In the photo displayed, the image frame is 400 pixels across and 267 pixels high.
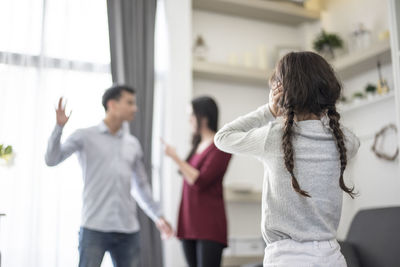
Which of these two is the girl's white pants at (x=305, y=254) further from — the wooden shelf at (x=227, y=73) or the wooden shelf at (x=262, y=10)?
the wooden shelf at (x=262, y=10)

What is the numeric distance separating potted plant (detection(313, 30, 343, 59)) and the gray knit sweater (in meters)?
2.64

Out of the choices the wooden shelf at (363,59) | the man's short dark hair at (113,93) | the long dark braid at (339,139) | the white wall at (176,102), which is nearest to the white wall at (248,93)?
the white wall at (176,102)

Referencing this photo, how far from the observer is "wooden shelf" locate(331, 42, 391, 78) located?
3.28m

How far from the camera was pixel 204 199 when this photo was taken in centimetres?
268

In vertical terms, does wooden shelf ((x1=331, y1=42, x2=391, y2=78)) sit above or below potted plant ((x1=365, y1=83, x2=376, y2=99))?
above

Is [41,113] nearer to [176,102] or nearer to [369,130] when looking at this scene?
[176,102]

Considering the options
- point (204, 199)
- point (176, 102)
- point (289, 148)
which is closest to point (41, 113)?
point (176, 102)

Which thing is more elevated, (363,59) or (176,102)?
(363,59)

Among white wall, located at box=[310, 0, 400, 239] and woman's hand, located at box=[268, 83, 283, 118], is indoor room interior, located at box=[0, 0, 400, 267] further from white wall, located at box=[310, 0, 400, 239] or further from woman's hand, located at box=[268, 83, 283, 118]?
woman's hand, located at box=[268, 83, 283, 118]

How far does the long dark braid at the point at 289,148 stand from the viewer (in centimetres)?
130

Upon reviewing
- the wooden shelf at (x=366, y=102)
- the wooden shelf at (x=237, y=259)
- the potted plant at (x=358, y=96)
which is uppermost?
the potted plant at (x=358, y=96)

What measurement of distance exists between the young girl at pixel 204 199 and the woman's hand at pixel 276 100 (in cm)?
122

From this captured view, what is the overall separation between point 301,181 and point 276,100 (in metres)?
0.29

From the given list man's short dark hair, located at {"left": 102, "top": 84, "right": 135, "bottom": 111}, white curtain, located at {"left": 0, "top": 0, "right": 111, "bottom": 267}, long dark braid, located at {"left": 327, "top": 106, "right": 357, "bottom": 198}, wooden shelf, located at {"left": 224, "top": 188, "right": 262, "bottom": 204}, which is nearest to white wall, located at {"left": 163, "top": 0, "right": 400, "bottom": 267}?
wooden shelf, located at {"left": 224, "top": 188, "right": 262, "bottom": 204}
